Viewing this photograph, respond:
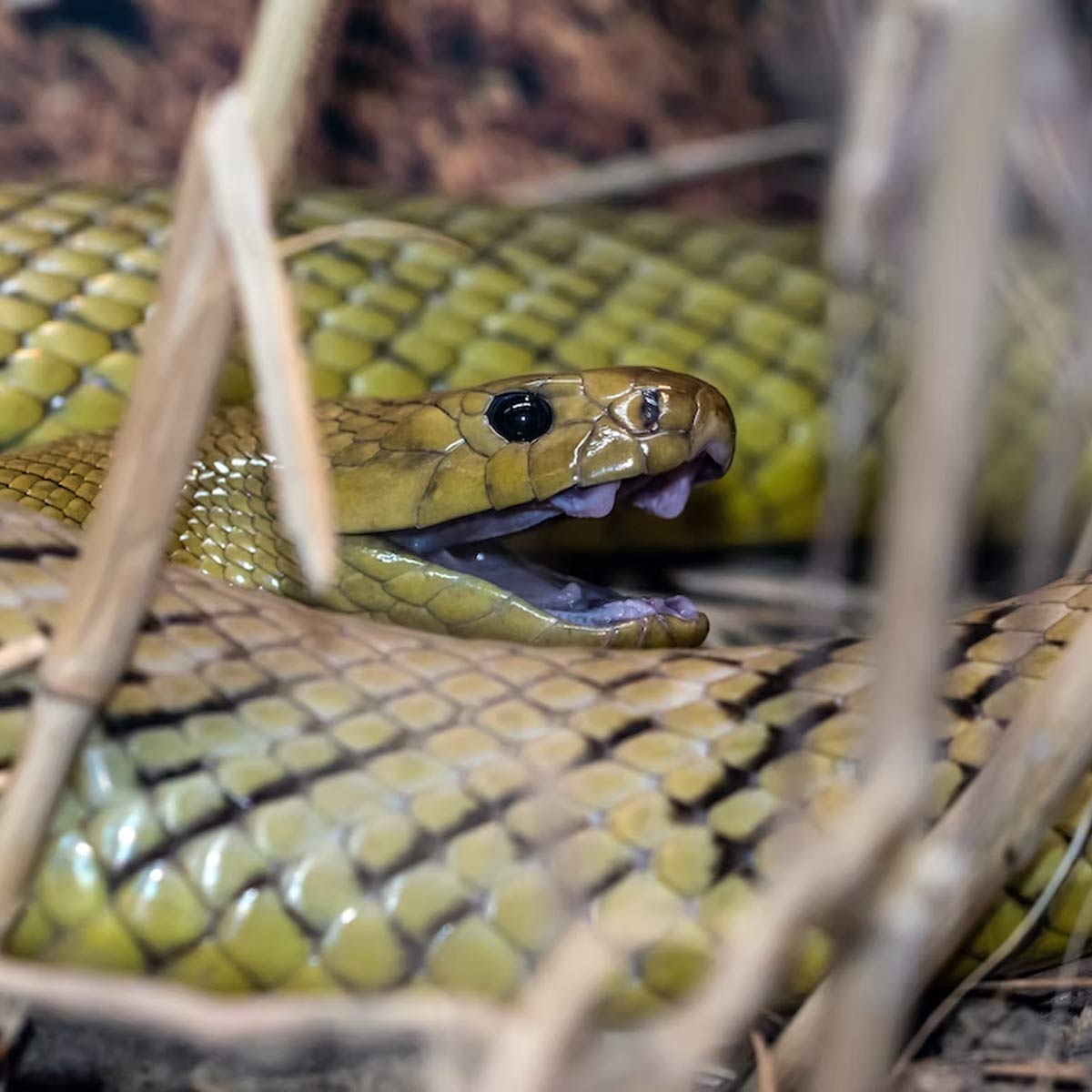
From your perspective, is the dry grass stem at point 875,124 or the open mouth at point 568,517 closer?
the dry grass stem at point 875,124

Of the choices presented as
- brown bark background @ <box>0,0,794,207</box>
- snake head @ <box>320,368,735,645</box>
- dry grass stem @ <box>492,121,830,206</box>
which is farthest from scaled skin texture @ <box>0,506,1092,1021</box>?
brown bark background @ <box>0,0,794,207</box>

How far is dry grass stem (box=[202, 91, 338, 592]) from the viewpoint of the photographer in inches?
40.5

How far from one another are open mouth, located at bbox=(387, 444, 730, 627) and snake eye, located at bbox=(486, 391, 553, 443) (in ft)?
0.37

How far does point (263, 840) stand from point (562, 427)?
0.94m

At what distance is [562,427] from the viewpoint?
85.4 inches

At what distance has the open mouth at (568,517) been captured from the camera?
7.04ft

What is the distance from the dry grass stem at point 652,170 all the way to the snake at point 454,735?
121 centimetres

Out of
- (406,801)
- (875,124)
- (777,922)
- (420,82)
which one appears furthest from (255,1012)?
(420,82)

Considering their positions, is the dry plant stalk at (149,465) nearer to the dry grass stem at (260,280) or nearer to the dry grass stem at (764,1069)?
the dry grass stem at (260,280)

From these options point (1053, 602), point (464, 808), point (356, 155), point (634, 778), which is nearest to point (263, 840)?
point (464, 808)

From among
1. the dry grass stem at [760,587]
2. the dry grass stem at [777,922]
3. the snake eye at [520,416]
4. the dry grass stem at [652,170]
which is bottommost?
the dry grass stem at [760,587]

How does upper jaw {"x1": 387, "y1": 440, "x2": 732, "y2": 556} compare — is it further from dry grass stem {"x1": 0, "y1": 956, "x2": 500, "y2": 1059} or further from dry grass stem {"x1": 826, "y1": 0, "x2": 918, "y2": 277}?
dry grass stem {"x1": 0, "y1": 956, "x2": 500, "y2": 1059}

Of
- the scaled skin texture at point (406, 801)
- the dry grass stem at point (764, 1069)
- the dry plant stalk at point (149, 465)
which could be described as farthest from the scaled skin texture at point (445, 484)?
the dry plant stalk at point (149, 465)

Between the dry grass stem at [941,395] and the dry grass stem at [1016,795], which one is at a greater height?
the dry grass stem at [941,395]
